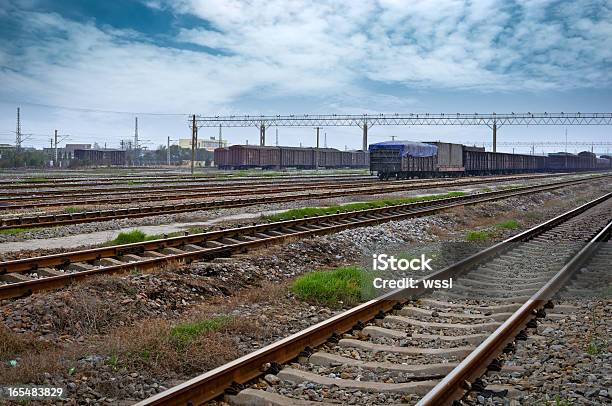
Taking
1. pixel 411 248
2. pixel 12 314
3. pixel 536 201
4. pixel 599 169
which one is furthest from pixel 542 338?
pixel 599 169

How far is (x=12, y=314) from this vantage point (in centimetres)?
708

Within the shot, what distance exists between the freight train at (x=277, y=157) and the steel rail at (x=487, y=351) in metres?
63.1

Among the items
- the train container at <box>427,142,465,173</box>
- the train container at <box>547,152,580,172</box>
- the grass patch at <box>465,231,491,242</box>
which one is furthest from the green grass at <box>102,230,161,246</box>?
the train container at <box>547,152,580,172</box>

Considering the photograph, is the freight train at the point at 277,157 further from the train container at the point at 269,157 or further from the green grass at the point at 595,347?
the green grass at the point at 595,347

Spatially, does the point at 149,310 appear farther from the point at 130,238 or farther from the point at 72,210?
the point at 72,210

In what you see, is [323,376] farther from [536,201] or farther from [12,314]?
[536,201]

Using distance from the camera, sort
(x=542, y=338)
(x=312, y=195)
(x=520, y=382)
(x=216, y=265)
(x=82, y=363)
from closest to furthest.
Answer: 1. (x=520, y=382)
2. (x=82, y=363)
3. (x=542, y=338)
4. (x=216, y=265)
5. (x=312, y=195)

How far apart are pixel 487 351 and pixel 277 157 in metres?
75.2

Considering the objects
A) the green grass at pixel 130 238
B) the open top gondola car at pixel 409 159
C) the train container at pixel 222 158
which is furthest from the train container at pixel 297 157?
the green grass at pixel 130 238

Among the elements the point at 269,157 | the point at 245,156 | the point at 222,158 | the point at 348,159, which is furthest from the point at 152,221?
the point at 348,159

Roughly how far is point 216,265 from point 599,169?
128 metres

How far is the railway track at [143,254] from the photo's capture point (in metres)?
8.58

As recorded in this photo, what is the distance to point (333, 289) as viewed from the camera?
8703 millimetres

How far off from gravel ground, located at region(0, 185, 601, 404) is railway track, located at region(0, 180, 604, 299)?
389mm
